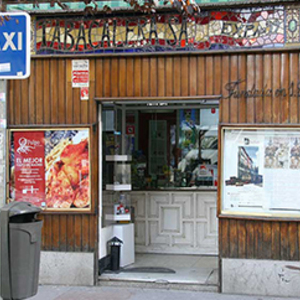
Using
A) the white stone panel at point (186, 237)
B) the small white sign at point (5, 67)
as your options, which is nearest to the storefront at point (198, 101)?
the white stone panel at point (186, 237)

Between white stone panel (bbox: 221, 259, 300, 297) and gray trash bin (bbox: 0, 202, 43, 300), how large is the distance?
293 cm

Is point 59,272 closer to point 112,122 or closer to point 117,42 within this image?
point 112,122

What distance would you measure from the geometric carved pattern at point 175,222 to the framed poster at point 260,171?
174 centimetres

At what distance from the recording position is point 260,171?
734 cm

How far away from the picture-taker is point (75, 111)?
775 cm

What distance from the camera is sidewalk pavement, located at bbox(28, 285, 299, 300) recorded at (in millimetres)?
7191

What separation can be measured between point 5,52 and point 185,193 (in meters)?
4.80

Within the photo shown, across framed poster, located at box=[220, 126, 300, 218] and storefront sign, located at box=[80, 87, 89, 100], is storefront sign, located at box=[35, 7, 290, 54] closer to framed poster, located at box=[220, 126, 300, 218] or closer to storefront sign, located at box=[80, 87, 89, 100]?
storefront sign, located at box=[80, 87, 89, 100]

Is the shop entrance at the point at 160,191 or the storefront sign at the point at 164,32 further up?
the storefront sign at the point at 164,32

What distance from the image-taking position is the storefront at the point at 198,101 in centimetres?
721

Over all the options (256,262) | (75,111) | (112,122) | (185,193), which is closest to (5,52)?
(75,111)

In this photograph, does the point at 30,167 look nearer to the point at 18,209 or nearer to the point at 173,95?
the point at 173,95

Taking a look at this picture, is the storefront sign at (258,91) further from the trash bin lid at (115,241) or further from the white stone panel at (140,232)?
the white stone panel at (140,232)

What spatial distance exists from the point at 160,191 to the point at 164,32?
288cm
